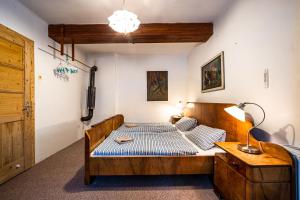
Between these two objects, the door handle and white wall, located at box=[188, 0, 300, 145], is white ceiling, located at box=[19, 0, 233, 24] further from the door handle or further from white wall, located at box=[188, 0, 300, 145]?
the door handle

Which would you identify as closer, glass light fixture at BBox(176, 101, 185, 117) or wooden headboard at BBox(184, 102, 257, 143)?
wooden headboard at BBox(184, 102, 257, 143)

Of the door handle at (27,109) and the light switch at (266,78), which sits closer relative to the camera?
the light switch at (266,78)

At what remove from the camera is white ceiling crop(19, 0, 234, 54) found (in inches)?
94.7

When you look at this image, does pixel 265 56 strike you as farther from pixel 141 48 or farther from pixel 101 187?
pixel 141 48

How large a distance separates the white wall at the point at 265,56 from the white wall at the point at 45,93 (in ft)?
10.1

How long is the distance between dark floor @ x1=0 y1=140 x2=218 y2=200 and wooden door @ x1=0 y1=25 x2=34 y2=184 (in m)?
0.23

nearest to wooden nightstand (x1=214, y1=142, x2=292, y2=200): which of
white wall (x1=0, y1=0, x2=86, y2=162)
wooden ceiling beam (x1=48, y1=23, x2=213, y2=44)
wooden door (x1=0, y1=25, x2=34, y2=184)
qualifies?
wooden ceiling beam (x1=48, y1=23, x2=213, y2=44)

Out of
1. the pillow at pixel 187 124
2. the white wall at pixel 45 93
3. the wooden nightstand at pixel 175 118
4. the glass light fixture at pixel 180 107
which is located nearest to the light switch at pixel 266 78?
the pillow at pixel 187 124

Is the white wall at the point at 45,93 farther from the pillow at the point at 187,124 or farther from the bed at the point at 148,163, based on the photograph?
the pillow at the point at 187,124

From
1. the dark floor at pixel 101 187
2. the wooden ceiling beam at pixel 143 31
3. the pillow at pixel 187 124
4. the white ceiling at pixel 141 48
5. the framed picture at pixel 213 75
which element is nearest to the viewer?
the dark floor at pixel 101 187

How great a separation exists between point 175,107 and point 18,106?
12.3 feet

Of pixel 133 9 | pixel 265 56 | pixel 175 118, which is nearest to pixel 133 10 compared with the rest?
pixel 133 9

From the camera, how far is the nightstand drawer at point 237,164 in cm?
138

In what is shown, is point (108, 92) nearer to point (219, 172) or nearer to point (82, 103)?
point (82, 103)
